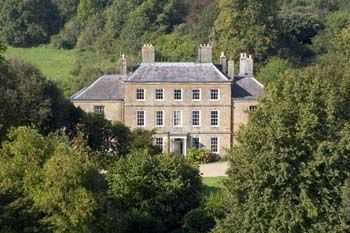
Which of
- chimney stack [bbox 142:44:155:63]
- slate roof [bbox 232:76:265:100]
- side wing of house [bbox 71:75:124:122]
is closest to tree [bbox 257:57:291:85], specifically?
slate roof [bbox 232:76:265:100]

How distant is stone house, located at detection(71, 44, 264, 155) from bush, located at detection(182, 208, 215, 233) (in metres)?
18.4

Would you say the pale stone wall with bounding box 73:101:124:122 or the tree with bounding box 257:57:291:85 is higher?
the tree with bounding box 257:57:291:85

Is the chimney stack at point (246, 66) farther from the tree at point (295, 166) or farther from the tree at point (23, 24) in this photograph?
the tree at point (23, 24)

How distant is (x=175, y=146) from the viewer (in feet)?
161

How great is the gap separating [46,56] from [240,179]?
49.5m

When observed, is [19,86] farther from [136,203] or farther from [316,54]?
[316,54]

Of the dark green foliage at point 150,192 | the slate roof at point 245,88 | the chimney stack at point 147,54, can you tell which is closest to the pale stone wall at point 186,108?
the slate roof at point 245,88

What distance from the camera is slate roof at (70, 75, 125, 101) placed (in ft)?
162

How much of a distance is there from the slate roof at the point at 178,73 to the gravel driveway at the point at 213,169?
4.80m

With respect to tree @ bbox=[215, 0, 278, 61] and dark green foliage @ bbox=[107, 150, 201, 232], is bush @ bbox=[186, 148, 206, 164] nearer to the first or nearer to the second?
dark green foliage @ bbox=[107, 150, 201, 232]

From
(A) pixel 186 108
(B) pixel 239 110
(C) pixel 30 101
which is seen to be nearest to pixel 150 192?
(C) pixel 30 101

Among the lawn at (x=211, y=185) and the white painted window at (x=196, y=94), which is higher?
the white painted window at (x=196, y=94)

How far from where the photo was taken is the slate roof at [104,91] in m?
49.4

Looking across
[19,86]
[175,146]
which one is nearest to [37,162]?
[19,86]
